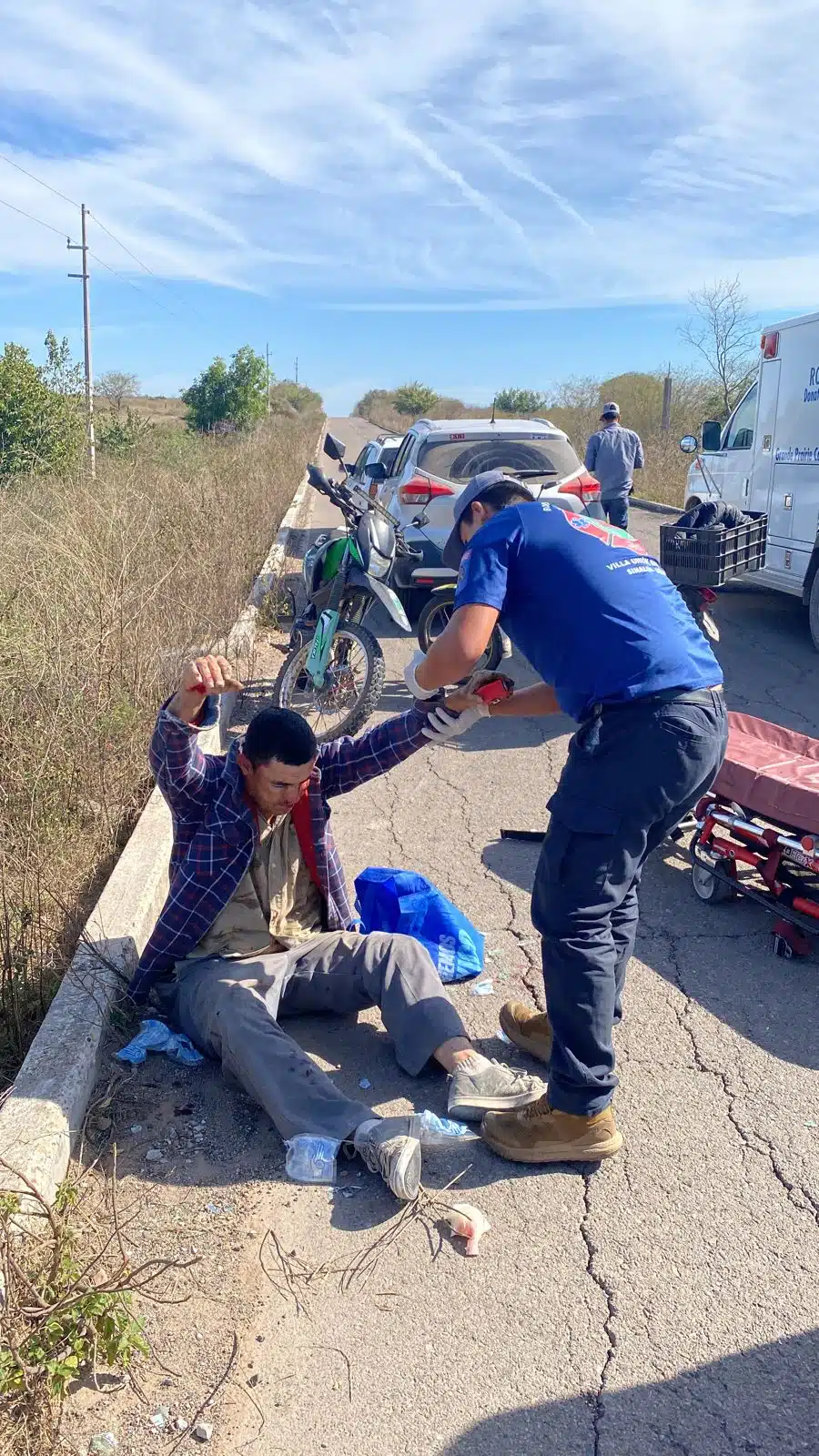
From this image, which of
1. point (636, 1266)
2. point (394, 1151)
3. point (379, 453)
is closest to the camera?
point (636, 1266)

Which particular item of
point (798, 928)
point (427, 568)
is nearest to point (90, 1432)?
point (798, 928)

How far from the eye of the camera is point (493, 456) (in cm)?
973

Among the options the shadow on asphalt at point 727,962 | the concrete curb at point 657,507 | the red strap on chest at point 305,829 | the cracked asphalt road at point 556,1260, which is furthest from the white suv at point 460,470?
the concrete curb at point 657,507

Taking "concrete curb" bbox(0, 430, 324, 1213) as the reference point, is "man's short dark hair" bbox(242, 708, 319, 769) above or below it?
above

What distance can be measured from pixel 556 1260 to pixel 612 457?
1089 cm

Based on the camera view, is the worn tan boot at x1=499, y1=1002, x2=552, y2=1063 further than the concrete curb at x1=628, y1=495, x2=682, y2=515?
No

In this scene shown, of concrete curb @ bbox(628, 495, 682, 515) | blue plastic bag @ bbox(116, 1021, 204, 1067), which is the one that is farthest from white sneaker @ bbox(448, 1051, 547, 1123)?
concrete curb @ bbox(628, 495, 682, 515)

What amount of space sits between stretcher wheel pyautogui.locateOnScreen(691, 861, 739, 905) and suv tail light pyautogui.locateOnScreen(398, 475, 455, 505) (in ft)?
17.9

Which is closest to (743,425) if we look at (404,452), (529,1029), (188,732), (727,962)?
(404,452)

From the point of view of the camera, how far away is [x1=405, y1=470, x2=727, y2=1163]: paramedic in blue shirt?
288 centimetres

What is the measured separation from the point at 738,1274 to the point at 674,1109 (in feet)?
2.28

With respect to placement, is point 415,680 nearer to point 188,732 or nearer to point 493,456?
point 188,732

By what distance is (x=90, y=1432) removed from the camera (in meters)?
2.26

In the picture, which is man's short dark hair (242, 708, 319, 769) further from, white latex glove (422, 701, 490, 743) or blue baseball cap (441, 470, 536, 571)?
blue baseball cap (441, 470, 536, 571)
